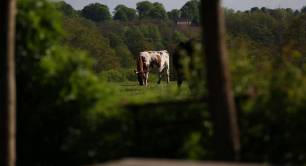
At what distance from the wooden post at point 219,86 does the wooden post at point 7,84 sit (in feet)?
8.34

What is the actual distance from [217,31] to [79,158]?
264 centimetres

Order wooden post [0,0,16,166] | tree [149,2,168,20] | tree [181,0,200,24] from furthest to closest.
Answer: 1. tree [149,2,168,20]
2. tree [181,0,200,24]
3. wooden post [0,0,16,166]

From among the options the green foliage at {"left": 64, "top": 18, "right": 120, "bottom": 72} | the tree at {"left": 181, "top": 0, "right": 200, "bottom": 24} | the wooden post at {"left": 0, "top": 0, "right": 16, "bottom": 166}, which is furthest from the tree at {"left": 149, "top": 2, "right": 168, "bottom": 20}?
the wooden post at {"left": 0, "top": 0, "right": 16, "bottom": 166}

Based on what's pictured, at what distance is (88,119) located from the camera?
31.0 feet

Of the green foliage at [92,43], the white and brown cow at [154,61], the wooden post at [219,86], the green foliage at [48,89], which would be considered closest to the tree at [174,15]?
the green foliage at [92,43]

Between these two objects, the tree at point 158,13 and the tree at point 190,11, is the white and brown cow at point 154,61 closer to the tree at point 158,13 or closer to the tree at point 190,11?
the tree at point 190,11

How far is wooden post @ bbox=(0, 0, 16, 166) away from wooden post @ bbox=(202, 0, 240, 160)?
254 cm

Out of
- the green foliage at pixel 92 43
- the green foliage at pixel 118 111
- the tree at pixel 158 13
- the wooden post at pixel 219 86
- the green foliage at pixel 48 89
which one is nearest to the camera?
the wooden post at pixel 219 86

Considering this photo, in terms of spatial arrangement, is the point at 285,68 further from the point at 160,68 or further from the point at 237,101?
the point at 160,68

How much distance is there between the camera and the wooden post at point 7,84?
9.00 m

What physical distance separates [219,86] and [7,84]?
2.76 metres

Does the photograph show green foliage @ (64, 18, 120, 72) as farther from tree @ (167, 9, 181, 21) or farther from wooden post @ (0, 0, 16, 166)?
tree @ (167, 9, 181, 21)

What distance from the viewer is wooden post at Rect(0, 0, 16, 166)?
354 inches

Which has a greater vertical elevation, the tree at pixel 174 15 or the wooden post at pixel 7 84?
the tree at pixel 174 15
